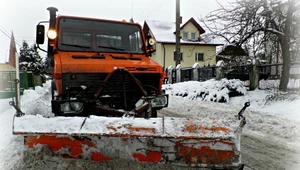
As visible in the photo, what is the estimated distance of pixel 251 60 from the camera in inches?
392

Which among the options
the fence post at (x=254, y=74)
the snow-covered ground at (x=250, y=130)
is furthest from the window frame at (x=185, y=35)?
the fence post at (x=254, y=74)

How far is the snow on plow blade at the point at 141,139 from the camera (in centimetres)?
231

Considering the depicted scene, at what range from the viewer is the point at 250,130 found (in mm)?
5215

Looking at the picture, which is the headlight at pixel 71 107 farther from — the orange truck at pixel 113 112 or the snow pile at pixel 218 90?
the snow pile at pixel 218 90

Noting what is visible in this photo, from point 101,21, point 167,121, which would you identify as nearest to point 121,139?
point 167,121

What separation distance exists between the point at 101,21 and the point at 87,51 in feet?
2.40

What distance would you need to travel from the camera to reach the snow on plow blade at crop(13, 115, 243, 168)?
2.31m

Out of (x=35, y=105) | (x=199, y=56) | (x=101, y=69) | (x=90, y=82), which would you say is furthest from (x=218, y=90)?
(x=199, y=56)

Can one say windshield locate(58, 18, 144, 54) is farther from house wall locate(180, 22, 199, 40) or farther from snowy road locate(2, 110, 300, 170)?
house wall locate(180, 22, 199, 40)

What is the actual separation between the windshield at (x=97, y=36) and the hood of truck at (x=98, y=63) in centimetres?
23

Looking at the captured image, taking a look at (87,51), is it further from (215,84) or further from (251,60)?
(251,60)

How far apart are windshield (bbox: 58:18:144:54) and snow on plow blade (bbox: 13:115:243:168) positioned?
2258 mm

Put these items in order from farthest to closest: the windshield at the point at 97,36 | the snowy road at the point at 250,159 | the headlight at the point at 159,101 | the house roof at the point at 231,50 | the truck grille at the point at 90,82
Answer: the house roof at the point at 231,50, the windshield at the point at 97,36, the headlight at the point at 159,101, the truck grille at the point at 90,82, the snowy road at the point at 250,159

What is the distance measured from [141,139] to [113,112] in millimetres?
1041
